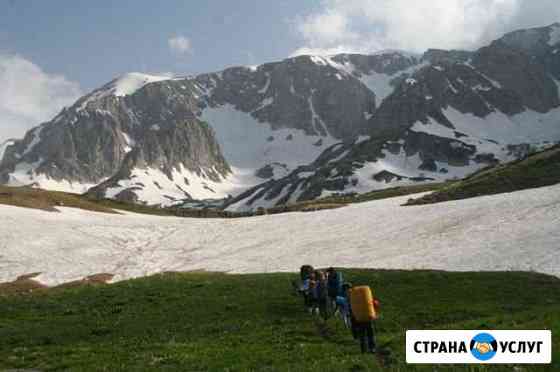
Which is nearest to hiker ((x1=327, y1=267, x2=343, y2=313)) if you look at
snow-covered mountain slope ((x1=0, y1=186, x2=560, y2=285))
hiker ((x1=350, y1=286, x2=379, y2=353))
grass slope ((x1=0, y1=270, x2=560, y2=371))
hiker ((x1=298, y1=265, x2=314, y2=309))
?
hiker ((x1=298, y1=265, x2=314, y2=309))

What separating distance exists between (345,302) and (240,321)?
625 cm

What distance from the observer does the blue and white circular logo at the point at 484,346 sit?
15.5 meters

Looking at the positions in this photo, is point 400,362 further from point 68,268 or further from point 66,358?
point 68,268

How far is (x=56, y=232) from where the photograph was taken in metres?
84.7

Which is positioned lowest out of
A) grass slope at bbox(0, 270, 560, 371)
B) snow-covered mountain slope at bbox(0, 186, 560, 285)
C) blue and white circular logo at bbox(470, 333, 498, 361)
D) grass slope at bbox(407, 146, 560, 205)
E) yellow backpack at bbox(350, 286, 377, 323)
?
grass slope at bbox(0, 270, 560, 371)

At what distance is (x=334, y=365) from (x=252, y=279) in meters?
26.3

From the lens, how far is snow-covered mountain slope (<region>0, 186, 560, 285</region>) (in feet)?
161

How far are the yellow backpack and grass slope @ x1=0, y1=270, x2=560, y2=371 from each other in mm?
1331

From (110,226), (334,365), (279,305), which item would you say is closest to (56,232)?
(110,226)

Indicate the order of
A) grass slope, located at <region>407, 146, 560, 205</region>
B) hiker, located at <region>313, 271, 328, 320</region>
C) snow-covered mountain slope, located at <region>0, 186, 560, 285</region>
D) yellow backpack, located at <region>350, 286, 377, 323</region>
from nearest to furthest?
yellow backpack, located at <region>350, 286, 377, 323</region>
hiker, located at <region>313, 271, 328, 320</region>
snow-covered mountain slope, located at <region>0, 186, 560, 285</region>
grass slope, located at <region>407, 146, 560, 205</region>

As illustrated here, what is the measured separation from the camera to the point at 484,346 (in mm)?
15758

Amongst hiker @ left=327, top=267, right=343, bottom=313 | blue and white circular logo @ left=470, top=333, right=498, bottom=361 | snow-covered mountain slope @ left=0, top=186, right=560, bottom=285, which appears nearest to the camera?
blue and white circular logo @ left=470, top=333, right=498, bottom=361

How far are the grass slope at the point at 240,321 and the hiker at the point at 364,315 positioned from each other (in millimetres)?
637

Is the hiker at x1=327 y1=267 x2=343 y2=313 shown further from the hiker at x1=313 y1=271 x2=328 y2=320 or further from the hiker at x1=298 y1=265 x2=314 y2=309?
the hiker at x1=298 y1=265 x2=314 y2=309
